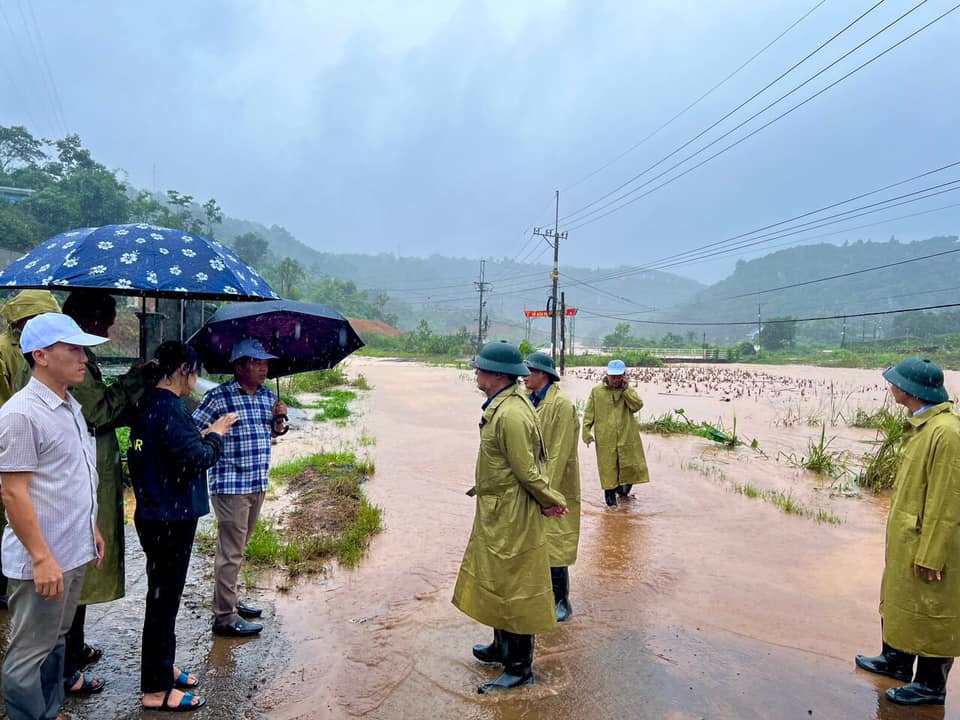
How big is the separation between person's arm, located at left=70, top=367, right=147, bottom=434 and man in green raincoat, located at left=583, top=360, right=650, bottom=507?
4.83m

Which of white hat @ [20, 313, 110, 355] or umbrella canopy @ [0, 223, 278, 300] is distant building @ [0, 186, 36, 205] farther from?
white hat @ [20, 313, 110, 355]

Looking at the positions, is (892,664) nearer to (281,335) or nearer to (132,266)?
(281,335)

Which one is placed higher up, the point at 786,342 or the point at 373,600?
the point at 786,342

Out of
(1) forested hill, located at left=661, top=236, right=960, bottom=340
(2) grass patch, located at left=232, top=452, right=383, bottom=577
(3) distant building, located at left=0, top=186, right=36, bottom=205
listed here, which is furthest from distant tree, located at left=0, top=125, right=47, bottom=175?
(1) forested hill, located at left=661, top=236, right=960, bottom=340

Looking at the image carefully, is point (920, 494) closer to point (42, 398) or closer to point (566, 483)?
point (566, 483)

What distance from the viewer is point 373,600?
4.55 meters

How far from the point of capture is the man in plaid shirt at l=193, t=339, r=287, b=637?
3490 mm

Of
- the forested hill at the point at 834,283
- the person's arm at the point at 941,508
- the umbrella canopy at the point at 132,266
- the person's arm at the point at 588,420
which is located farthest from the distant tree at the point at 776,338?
the umbrella canopy at the point at 132,266

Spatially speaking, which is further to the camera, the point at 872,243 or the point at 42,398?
the point at 872,243

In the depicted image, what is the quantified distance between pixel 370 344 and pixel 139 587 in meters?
60.7

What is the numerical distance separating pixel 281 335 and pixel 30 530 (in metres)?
1.94

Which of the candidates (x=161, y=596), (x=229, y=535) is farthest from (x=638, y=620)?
(x=161, y=596)

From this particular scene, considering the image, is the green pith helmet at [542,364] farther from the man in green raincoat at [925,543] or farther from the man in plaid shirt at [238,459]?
the man in green raincoat at [925,543]

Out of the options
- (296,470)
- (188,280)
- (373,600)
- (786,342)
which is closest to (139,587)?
(373,600)
